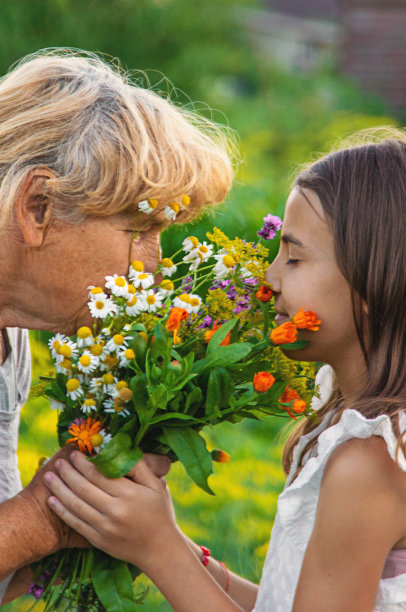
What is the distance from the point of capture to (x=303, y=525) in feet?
6.11

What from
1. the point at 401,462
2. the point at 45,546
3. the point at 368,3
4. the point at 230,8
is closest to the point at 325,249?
the point at 401,462

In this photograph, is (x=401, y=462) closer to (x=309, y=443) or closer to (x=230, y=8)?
(x=309, y=443)

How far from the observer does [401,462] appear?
1.69 m

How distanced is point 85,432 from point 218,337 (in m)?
0.38

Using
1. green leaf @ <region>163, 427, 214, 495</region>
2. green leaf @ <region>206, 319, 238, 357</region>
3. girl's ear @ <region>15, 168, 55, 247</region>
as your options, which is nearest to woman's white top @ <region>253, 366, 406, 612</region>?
green leaf @ <region>163, 427, 214, 495</region>

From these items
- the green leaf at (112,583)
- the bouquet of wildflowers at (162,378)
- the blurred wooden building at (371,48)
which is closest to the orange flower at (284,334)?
the bouquet of wildflowers at (162,378)

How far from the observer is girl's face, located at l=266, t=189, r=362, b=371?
1924mm

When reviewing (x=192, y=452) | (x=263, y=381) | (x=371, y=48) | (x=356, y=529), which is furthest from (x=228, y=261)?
(x=371, y=48)

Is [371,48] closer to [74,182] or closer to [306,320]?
[74,182]

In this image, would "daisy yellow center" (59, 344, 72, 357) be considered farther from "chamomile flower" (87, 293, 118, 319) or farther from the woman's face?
the woman's face

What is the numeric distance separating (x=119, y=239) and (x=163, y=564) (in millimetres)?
882

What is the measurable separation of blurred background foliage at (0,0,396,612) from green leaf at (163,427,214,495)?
1.09 meters

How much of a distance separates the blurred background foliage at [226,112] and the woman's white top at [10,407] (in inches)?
27.6

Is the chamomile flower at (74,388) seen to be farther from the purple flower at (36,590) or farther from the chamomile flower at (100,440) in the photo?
the purple flower at (36,590)
